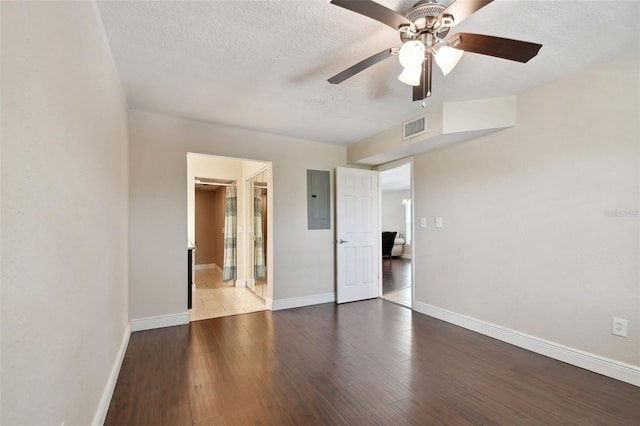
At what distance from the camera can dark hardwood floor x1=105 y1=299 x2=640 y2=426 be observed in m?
1.86

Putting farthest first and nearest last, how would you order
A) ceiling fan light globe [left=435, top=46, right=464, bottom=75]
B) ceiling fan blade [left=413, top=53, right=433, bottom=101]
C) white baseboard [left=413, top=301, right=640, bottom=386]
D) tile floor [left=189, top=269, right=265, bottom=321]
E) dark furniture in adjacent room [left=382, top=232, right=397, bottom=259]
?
dark furniture in adjacent room [left=382, top=232, right=397, bottom=259]
tile floor [left=189, top=269, right=265, bottom=321]
white baseboard [left=413, top=301, right=640, bottom=386]
ceiling fan blade [left=413, top=53, right=433, bottom=101]
ceiling fan light globe [left=435, top=46, right=464, bottom=75]

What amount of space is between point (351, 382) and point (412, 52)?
2275 millimetres

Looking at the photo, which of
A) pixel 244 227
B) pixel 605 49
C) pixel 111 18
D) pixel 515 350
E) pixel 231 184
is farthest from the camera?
pixel 231 184

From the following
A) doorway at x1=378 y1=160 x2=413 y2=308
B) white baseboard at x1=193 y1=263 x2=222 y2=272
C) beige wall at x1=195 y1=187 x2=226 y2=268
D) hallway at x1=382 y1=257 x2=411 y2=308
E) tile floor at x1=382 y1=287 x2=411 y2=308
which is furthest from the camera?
beige wall at x1=195 y1=187 x2=226 y2=268

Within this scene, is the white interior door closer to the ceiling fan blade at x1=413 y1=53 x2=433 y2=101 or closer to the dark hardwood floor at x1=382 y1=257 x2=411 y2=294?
the dark hardwood floor at x1=382 y1=257 x2=411 y2=294

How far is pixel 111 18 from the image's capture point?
178cm

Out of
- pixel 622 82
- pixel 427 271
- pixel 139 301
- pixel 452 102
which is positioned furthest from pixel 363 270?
pixel 622 82

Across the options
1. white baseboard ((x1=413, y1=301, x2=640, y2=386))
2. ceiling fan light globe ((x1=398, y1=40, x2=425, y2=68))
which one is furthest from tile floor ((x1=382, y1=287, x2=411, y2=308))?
ceiling fan light globe ((x1=398, y1=40, x2=425, y2=68))

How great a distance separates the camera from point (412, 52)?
1555 mm

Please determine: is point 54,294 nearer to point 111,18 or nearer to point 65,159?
point 65,159

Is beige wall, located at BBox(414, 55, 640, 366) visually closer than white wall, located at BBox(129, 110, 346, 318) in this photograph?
Yes

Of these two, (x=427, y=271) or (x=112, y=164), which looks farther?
(x=427, y=271)

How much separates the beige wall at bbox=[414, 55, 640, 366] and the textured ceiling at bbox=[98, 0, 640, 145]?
360 millimetres

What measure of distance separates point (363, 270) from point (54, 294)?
3992mm
